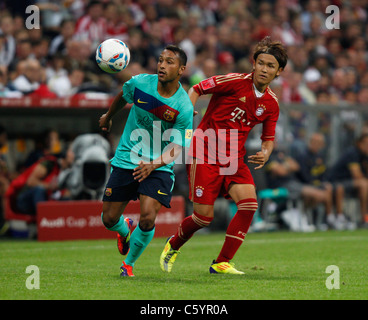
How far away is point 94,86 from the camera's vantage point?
1404 cm

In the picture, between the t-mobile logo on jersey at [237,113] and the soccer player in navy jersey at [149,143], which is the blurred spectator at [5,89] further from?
the t-mobile logo on jersey at [237,113]

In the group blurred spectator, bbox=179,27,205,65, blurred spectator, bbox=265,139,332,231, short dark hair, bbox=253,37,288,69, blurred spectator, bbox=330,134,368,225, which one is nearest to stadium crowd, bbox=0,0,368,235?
blurred spectator, bbox=179,27,205,65

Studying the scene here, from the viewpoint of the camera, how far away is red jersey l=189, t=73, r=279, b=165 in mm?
8047

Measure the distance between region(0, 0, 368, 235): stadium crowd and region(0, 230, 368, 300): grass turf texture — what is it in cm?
368

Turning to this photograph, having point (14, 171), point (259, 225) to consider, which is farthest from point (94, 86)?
point (259, 225)

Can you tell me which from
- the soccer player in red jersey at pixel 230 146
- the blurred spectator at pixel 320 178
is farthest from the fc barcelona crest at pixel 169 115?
the blurred spectator at pixel 320 178

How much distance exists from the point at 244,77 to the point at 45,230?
564cm

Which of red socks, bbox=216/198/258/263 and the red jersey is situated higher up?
the red jersey

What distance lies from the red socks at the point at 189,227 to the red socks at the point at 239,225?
10.8 inches

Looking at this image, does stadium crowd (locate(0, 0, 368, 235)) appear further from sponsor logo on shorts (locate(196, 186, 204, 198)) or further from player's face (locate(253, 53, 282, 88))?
player's face (locate(253, 53, 282, 88))

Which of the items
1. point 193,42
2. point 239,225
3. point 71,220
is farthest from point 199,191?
point 193,42

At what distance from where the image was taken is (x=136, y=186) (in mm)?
7707

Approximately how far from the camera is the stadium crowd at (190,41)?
14438 mm
